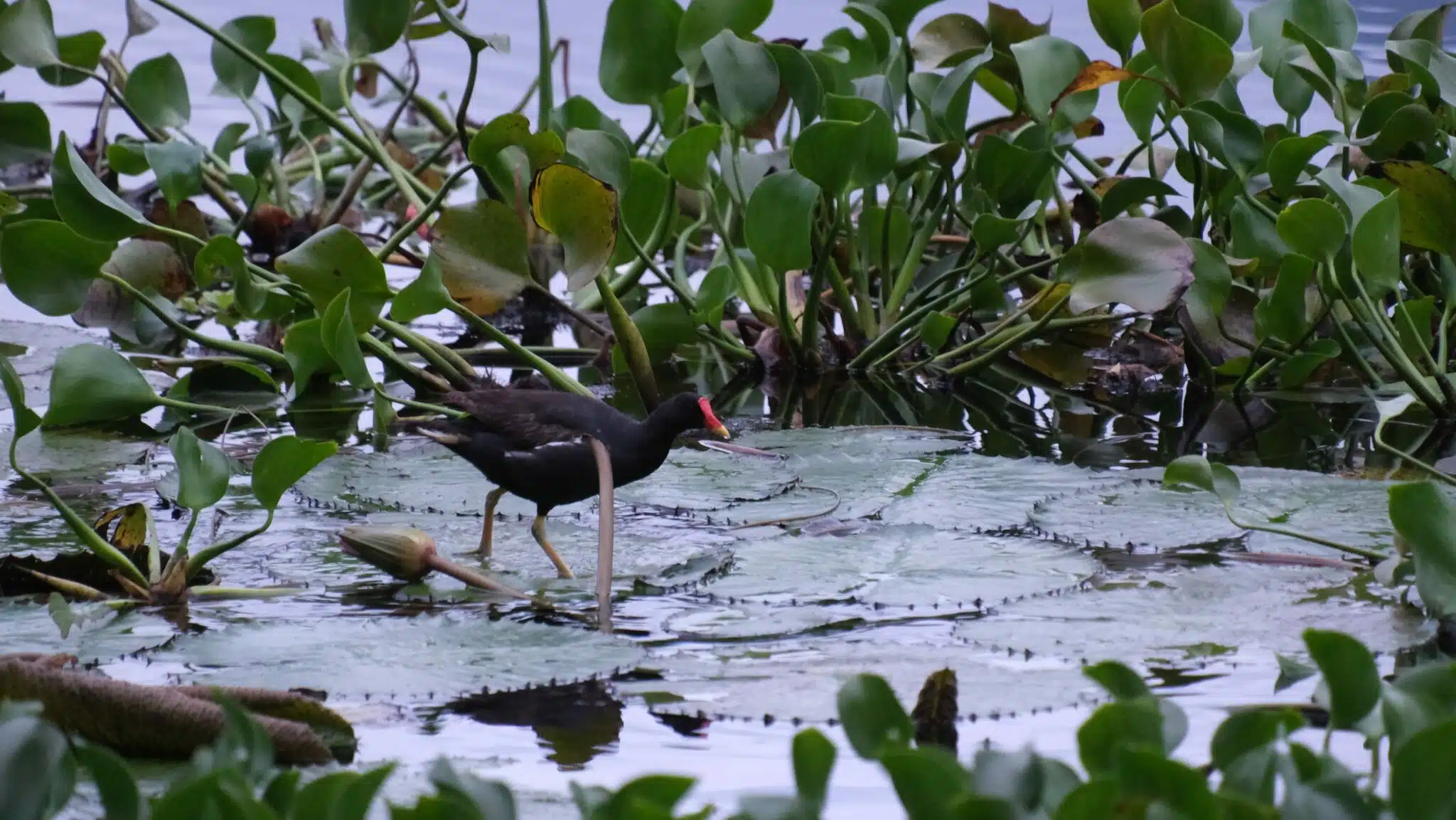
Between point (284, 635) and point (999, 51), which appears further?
point (999, 51)

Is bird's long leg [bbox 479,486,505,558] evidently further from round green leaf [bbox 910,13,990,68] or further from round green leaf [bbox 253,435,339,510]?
round green leaf [bbox 910,13,990,68]

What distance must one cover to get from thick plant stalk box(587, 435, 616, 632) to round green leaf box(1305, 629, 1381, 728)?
1.02 m

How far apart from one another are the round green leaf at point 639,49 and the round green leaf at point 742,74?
254mm

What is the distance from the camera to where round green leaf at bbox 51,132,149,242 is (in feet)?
9.09

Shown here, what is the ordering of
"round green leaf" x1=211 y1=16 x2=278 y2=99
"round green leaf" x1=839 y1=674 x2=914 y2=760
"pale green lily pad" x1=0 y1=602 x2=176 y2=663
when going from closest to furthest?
"round green leaf" x1=839 y1=674 x2=914 y2=760 → "pale green lily pad" x1=0 y1=602 x2=176 y2=663 → "round green leaf" x1=211 y1=16 x2=278 y2=99

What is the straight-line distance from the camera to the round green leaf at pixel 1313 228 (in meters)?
2.79

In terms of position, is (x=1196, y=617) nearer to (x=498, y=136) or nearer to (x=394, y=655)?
(x=394, y=655)

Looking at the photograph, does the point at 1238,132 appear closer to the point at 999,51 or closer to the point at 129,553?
the point at 999,51

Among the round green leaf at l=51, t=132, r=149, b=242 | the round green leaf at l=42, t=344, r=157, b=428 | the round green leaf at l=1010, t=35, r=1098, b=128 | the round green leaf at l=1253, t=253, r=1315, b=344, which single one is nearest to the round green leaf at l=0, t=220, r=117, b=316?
the round green leaf at l=51, t=132, r=149, b=242

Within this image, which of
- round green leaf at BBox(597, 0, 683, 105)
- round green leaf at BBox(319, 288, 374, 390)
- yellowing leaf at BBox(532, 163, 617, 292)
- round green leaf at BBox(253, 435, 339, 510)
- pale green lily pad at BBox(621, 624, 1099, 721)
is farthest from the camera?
round green leaf at BBox(597, 0, 683, 105)

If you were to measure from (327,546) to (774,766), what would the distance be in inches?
42.5

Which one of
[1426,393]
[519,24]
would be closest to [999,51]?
[1426,393]

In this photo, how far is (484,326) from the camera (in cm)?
329


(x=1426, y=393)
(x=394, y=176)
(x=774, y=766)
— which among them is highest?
(x=394, y=176)
